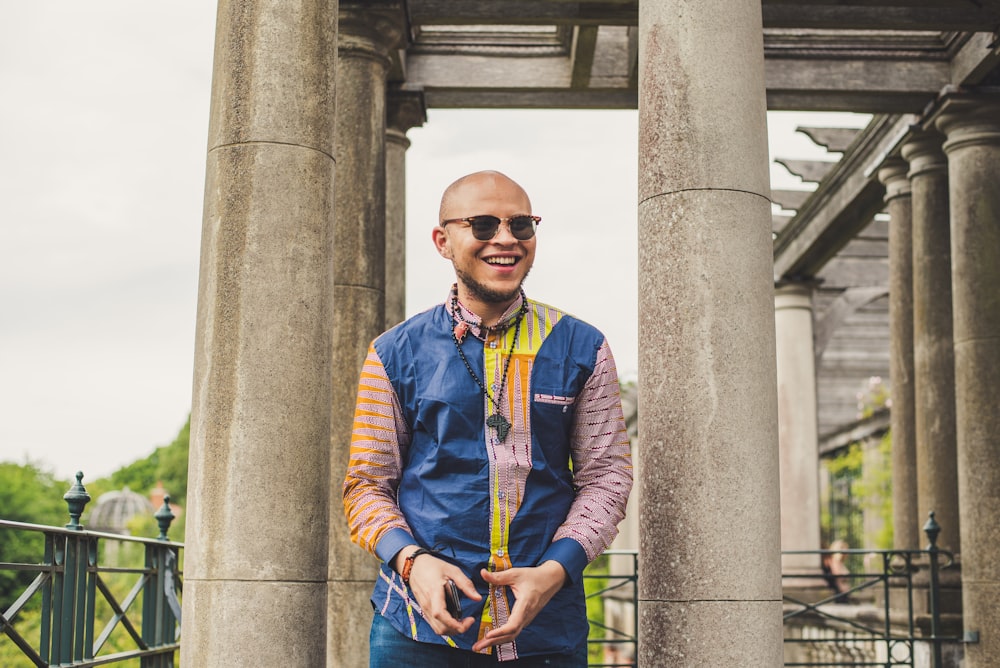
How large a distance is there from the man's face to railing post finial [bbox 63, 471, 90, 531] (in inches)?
175

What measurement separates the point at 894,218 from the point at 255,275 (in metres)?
11.2

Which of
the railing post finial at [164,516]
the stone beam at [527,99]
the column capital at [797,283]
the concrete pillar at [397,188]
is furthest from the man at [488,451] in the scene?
the column capital at [797,283]

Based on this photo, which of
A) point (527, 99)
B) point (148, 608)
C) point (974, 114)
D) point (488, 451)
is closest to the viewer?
point (488, 451)

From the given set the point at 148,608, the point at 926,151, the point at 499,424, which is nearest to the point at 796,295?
the point at 926,151

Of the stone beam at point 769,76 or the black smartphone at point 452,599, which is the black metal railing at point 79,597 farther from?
the stone beam at point 769,76

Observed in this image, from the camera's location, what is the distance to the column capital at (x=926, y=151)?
1379 cm

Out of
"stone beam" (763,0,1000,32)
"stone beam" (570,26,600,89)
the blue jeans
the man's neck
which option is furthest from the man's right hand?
"stone beam" (570,26,600,89)

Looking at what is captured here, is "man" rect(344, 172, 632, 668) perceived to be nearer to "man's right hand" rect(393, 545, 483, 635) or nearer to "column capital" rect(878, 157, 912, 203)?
"man's right hand" rect(393, 545, 483, 635)

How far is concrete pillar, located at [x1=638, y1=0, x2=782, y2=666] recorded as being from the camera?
17.4ft

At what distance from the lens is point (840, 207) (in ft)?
56.0

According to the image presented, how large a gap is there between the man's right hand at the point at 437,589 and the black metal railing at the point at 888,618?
28.4 ft

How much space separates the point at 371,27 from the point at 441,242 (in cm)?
705

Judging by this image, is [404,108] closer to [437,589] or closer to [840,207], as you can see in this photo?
[840,207]

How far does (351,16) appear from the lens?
1011 centimetres
